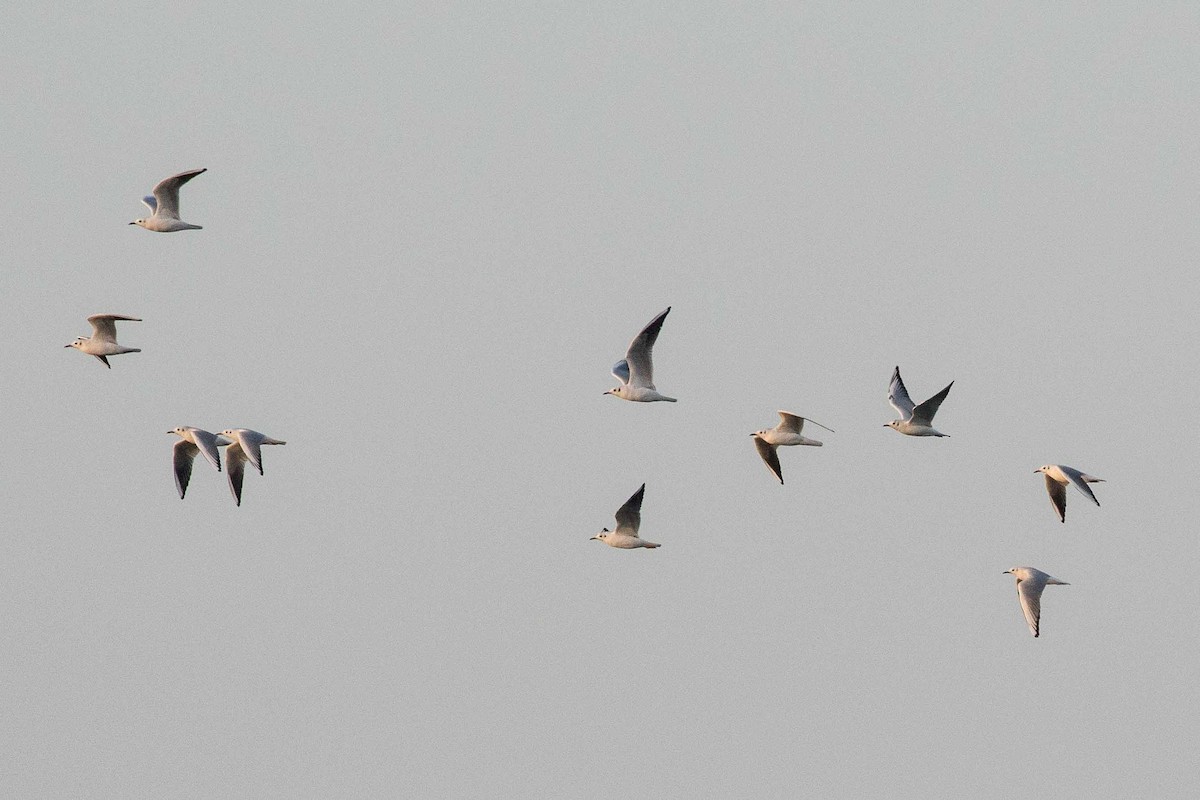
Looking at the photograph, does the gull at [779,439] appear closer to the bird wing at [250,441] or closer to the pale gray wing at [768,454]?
the pale gray wing at [768,454]

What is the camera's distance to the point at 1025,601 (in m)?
42.1

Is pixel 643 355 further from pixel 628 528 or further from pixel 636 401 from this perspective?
pixel 628 528

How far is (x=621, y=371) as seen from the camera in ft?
142

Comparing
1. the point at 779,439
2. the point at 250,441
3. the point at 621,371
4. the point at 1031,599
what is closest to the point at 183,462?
the point at 250,441

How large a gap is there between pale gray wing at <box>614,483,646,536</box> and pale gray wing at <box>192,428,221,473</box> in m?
8.40

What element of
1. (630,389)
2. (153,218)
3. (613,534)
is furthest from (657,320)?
(153,218)

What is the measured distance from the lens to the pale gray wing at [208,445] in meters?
39.3

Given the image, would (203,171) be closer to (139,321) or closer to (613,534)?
(139,321)

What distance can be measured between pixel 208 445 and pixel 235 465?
4.67 metres

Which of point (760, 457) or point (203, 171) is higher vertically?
point (203, 171)

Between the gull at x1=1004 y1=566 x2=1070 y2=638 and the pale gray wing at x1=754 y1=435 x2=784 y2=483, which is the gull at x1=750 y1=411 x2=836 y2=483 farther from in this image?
the gull at x1=1004 y1=566 x2=1070 y2=638

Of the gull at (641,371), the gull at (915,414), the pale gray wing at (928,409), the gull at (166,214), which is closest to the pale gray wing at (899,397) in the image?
the gull at (915,414)

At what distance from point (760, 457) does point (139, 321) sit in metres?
13.7

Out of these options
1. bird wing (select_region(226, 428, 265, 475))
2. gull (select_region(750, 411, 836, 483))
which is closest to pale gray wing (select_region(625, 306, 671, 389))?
gull (select_region(750, 411, 836, 483))
